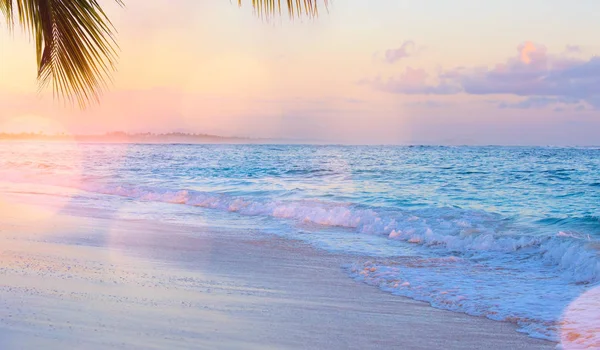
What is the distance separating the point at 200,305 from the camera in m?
5.05

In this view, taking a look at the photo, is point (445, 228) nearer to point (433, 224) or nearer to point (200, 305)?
point (433, 224)

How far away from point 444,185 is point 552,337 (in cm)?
1853

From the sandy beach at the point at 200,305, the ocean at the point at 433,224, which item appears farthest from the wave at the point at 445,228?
the sandy beach at the point at 200,305

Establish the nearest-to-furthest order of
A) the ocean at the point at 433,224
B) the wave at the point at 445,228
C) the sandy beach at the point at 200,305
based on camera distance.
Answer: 1. the sandy beach at the point at 200,305
2. the ocean at the point at 433,224
3. the wave at the point at 445,228

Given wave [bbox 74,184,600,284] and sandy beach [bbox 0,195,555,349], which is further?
wave [bbox 74,184,600,284]

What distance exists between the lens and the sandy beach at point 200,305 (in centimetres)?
418

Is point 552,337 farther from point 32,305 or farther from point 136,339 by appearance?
point 32,305

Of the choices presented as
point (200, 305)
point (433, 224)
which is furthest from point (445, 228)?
point (200, 305)

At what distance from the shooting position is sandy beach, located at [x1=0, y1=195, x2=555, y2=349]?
4184mm

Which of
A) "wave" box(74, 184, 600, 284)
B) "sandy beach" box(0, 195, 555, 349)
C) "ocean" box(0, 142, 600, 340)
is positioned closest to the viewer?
"sandy beach" box(0, 195, 555, 349)

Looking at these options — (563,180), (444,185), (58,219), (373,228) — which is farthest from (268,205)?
(563,180)

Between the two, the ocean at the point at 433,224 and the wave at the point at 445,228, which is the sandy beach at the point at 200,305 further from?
the wave at the point at 445,228

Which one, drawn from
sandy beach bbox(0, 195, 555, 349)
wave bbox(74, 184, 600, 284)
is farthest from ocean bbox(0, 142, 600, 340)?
sandy beach bbox(0, 195, 555, 349)

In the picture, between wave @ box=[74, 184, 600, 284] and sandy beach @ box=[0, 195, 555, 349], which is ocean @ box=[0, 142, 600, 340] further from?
sandy beach @ box=[0, 195, 555, 349]
